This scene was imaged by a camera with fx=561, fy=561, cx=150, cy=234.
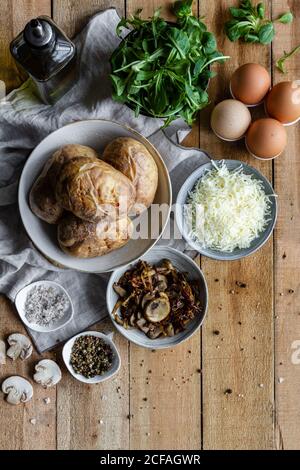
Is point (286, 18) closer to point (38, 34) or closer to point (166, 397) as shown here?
point (38, 34)

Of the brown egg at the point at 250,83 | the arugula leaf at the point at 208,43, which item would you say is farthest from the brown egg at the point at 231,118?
the arugula leaf at the point at 208,43

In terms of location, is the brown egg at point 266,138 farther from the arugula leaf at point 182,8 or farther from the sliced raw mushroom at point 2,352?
the sliced raw mushroom at point 2,352

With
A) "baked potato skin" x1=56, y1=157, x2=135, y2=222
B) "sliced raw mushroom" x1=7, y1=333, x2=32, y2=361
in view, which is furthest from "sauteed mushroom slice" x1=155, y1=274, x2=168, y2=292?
"sliced raw mushroom" x1=7, y1=333, x2=32, y2=361

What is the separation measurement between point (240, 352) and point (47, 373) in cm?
64

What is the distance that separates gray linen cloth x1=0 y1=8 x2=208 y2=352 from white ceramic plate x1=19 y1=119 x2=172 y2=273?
94 millimetres

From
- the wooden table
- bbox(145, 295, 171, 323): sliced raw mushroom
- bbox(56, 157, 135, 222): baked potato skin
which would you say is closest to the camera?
bbox(56, 157, 135, 222): baked potato skin

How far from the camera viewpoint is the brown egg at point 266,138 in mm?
1690

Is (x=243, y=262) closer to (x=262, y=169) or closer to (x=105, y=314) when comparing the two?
(x=262, y=169)

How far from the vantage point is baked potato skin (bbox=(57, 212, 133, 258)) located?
5.08 ft

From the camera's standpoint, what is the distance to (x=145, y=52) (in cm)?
158

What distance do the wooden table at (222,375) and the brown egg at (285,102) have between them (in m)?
0.11

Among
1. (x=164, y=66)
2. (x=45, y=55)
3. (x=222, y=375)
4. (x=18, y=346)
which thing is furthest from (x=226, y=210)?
(x=18, y=346)

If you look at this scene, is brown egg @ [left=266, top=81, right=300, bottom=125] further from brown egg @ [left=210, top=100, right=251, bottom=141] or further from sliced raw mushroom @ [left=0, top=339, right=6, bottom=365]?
sliced raw mushroom @ [left=0, top=339, right=6, bottom=365]

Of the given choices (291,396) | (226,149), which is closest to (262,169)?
(226,149)
